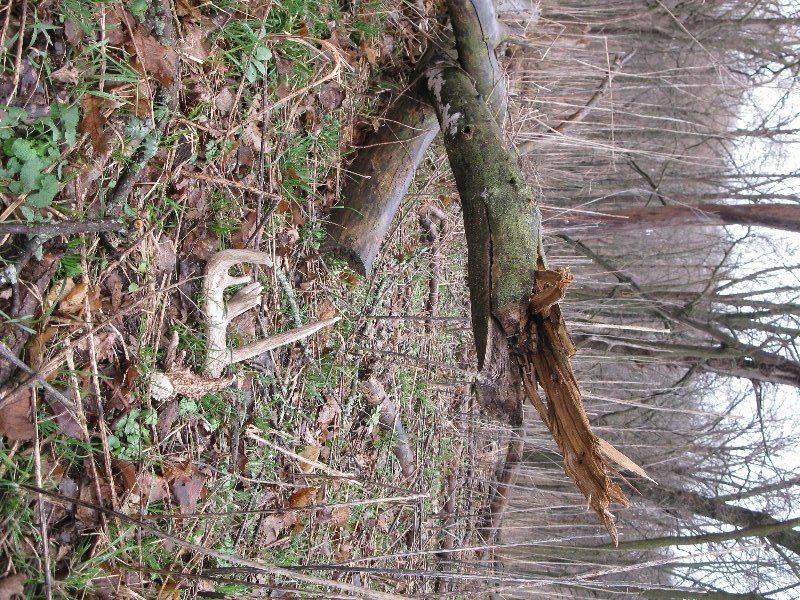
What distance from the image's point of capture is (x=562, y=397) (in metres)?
1.92

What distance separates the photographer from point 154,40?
1842mm

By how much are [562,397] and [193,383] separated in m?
1.31

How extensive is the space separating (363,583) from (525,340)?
1875mm

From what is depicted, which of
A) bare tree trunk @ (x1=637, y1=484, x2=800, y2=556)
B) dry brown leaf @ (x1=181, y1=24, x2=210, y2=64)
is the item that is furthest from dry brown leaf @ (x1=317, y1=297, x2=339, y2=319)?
bare tree trunk @ (x1=637, y1=484, x2=800, y2=556)

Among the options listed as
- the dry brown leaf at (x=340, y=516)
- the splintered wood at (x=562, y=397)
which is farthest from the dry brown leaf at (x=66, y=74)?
the dry brown leaf at (x=340, y=516)

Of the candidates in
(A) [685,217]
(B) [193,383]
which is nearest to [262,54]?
(B) [193,383]

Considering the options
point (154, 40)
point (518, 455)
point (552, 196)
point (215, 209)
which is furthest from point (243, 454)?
point (552, 196)

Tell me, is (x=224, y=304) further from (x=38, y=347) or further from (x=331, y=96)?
(x=331, y=96)

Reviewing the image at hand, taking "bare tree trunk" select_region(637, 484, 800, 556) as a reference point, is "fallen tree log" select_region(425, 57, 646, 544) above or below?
above

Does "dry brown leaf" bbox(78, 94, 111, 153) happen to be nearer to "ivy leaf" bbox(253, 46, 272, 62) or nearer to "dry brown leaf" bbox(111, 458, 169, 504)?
"ivy leaf" bbox(253, 46, 272, 62)

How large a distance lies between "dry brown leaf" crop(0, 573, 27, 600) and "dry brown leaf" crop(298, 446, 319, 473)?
115 cm

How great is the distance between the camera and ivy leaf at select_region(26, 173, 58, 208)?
5.18ft

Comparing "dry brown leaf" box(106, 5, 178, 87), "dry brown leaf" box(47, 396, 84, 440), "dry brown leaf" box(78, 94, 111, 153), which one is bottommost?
"dry brown leaf" box(47, 396, 84, 440)

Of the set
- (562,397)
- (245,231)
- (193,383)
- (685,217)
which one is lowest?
(193,383)
